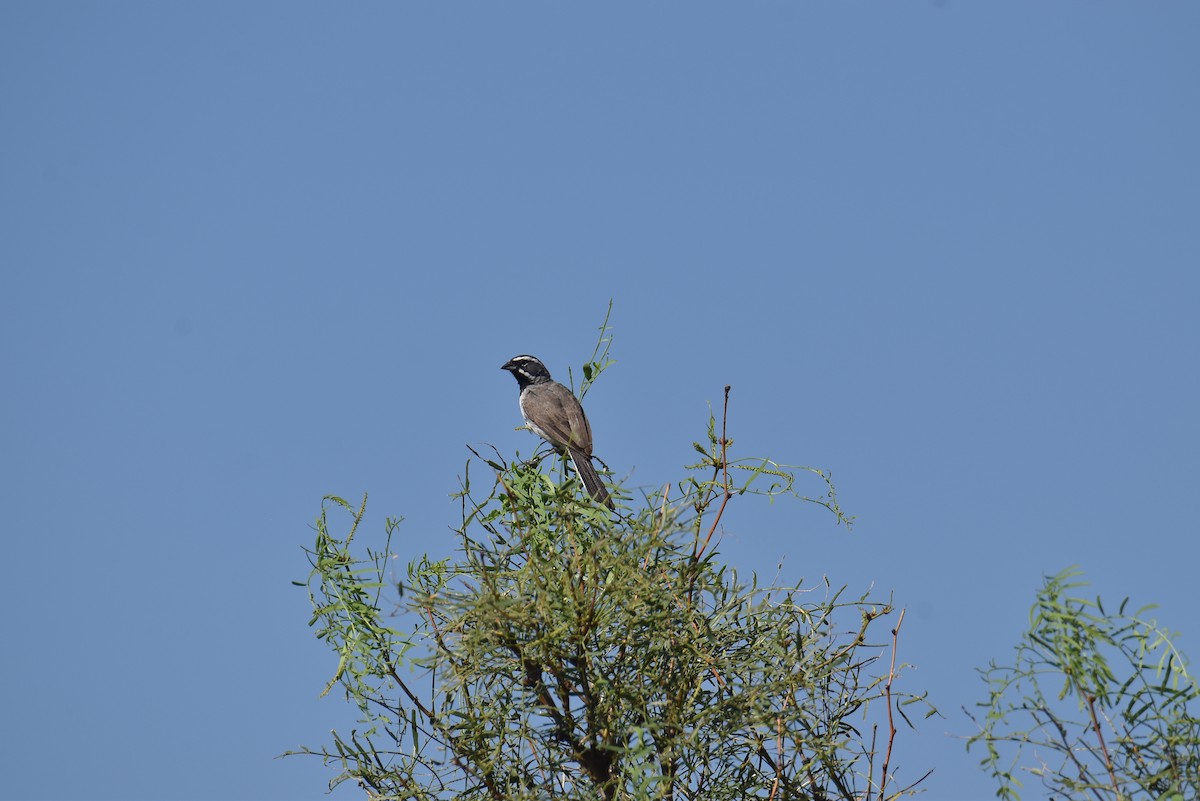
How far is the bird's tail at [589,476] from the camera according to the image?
17.3 ft

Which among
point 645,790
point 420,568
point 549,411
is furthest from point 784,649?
point 549,411

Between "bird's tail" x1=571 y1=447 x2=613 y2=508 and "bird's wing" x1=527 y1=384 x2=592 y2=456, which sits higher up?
"bird's wing" x1=527 y1=384 x2=592 y2=456

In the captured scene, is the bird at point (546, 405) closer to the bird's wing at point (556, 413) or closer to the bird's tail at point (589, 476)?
the bird's wing at point (556, 413)

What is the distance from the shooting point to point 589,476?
7.75 meters

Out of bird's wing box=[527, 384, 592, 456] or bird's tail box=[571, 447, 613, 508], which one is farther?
bird's wing box=[527, 384, 592, 456]

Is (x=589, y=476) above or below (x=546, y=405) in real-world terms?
A: below

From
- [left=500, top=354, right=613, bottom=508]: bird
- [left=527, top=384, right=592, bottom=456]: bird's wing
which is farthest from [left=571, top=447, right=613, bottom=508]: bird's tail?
[left=527, top=384, right=592, bottom=456]: bird's wing

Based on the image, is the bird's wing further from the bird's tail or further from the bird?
the bird's tail

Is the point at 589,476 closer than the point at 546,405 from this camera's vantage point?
Yes

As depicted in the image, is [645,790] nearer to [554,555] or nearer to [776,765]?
[776,765]

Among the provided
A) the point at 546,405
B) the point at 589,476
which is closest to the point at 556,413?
the point at 546,405

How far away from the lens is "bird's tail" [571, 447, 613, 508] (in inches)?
208

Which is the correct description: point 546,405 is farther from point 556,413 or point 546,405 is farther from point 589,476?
point 589,476

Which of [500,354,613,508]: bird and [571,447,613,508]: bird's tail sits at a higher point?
[500,354,613,508]: bird
